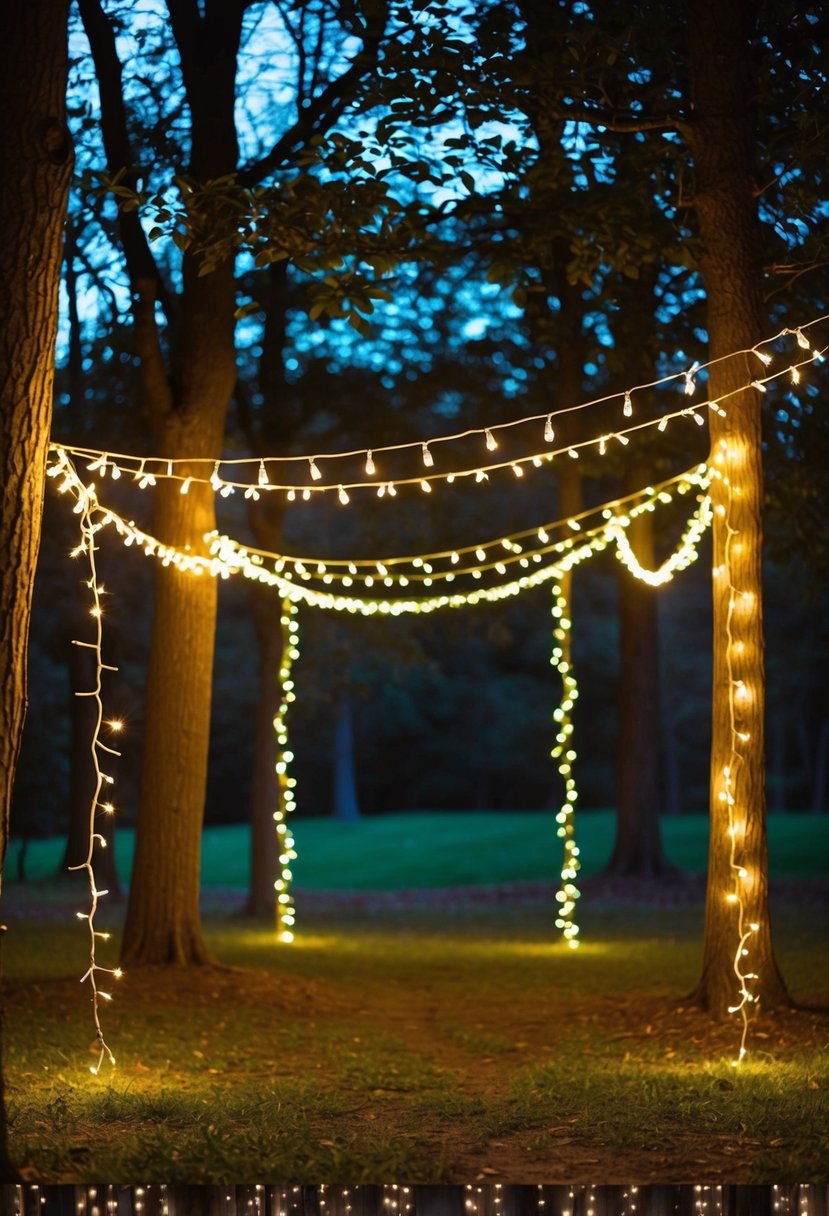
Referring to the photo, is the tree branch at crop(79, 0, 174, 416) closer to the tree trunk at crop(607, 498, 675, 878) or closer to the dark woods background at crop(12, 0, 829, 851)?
the dark woods background at crop(12, 0, 829, 851)

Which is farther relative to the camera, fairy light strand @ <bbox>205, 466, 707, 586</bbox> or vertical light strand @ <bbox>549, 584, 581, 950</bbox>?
vertical light strand @ <bbox>549, 584, 581, 950</bbox>

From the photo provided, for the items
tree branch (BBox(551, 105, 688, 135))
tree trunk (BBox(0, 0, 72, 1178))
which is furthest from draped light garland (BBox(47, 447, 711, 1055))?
tree branch (BBox(551, 105, 688, 135))

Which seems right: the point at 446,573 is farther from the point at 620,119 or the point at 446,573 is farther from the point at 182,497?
the point at 620,119

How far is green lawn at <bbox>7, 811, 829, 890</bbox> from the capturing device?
78.1 ft

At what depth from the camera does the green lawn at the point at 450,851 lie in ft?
78.1

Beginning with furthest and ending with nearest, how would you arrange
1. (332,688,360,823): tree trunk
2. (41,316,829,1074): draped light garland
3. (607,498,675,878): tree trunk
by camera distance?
(332,688,360,823): tree trunk < (607,498,675,878): tree trunk < (41,316,829,1074): draped light garland

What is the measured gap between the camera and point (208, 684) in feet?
34.1

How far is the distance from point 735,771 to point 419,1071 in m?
2.36

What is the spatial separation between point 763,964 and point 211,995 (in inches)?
138

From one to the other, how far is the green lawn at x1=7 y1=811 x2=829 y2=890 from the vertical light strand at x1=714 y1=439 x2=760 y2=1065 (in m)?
13.9

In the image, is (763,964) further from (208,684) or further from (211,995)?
(208,684)

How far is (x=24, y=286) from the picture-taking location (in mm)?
5410

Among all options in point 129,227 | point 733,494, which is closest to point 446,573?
point 129,227

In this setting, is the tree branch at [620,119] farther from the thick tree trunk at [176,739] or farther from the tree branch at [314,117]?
the thick tree trunk at [176,739]
